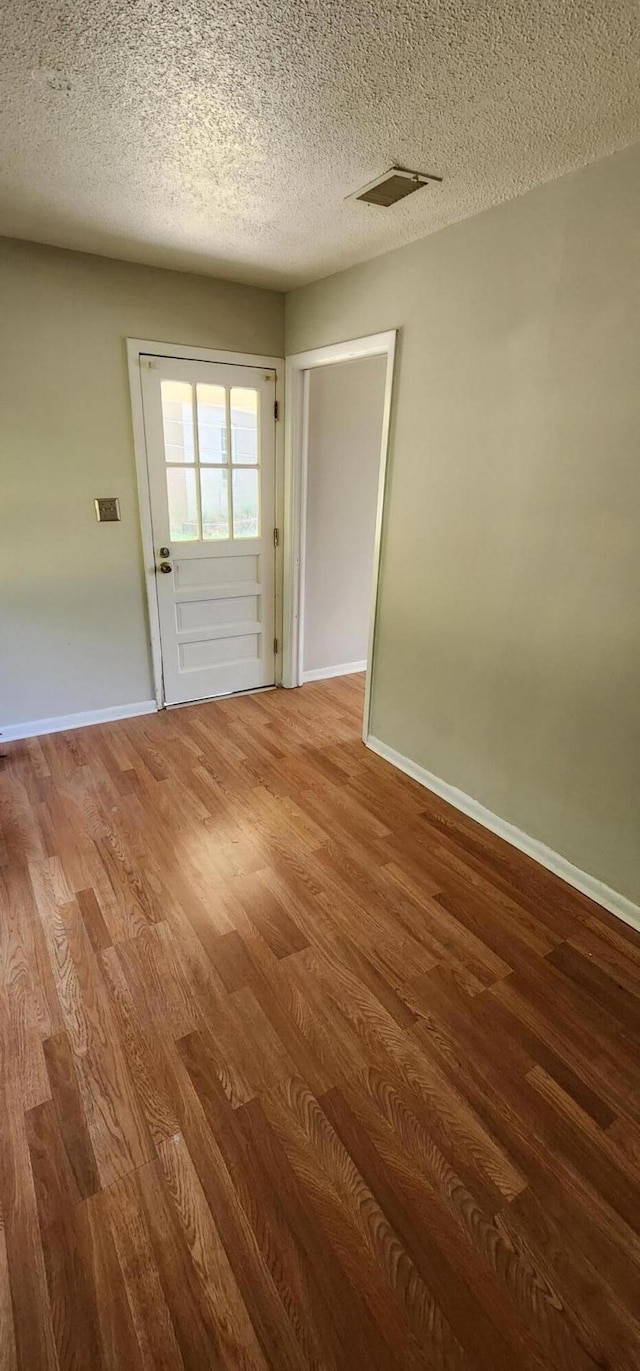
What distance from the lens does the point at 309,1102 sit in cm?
138

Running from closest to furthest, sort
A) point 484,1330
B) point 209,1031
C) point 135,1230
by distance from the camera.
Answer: point 484,1330 < point 135,1230 < point 209,1031

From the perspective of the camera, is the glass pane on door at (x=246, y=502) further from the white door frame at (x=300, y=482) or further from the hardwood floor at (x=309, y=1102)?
the hardwood floor at (x=309, y=1102)

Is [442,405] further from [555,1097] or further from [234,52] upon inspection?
[555,1097]

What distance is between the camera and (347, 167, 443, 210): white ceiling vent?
5.96ft

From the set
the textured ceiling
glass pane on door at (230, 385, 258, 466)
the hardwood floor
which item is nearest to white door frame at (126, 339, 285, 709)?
glass pane on door at (230, 385, 258, 466)

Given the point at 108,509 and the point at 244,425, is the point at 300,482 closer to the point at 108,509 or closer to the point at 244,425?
the point at 244,425

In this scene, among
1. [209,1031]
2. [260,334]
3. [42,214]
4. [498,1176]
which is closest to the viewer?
[498,1176]

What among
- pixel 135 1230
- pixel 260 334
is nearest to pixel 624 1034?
pixel 135 1230

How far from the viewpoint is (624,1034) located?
1.57 meters

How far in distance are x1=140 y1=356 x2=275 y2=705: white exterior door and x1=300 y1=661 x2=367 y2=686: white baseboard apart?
0.41 meters

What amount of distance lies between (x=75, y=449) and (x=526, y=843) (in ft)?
9.29

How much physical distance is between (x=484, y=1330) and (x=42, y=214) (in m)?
3.51

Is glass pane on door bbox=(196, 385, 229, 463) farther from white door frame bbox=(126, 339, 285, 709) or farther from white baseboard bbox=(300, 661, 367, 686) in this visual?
white baseboard bbox=(300, 661, 367, 686)

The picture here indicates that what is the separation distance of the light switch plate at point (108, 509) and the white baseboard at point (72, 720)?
1068 millimetres
